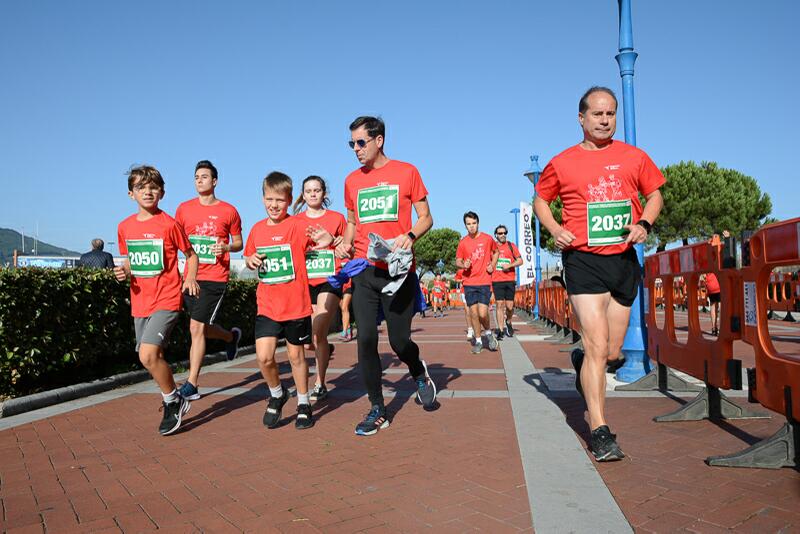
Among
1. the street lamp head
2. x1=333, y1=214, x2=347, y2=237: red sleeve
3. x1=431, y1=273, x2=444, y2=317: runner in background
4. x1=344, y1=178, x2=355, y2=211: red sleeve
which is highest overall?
the street lamp head

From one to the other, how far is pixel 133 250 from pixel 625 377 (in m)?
4.72

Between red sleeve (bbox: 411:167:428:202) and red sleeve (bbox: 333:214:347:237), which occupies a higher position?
red sleeve (bbox: 411:167:428:202)

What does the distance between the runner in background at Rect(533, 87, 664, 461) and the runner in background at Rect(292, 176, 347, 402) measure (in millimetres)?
2321

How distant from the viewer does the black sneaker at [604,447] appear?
344cm

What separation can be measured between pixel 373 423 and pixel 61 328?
3717 millimetres

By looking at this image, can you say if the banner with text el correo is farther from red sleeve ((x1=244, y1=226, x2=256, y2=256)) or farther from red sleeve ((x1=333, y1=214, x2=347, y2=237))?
red sleeve ((x1=244, y1=226, x2=256, y2=256))

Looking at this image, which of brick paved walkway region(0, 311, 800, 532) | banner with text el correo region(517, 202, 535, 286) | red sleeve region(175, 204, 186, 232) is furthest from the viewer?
banner with text el correo region(517, 202, 535, 286)

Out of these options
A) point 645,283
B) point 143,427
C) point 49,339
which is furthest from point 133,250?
point 645,283

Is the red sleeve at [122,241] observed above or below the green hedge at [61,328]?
above

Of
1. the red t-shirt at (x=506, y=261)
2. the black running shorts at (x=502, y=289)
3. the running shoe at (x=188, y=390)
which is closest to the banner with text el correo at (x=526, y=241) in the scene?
the black running shorts at (x=502, y=289)

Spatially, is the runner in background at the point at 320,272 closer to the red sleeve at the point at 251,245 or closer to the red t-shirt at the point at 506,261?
the red sleeve at the point at 251,245

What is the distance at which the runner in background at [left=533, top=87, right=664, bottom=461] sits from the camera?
366 centimetres

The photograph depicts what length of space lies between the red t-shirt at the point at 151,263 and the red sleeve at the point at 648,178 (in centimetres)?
343

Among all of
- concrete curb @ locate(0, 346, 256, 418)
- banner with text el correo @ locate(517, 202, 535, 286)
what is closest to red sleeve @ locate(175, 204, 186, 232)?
concrete curb @ locate(0, 346, 256, 418)
